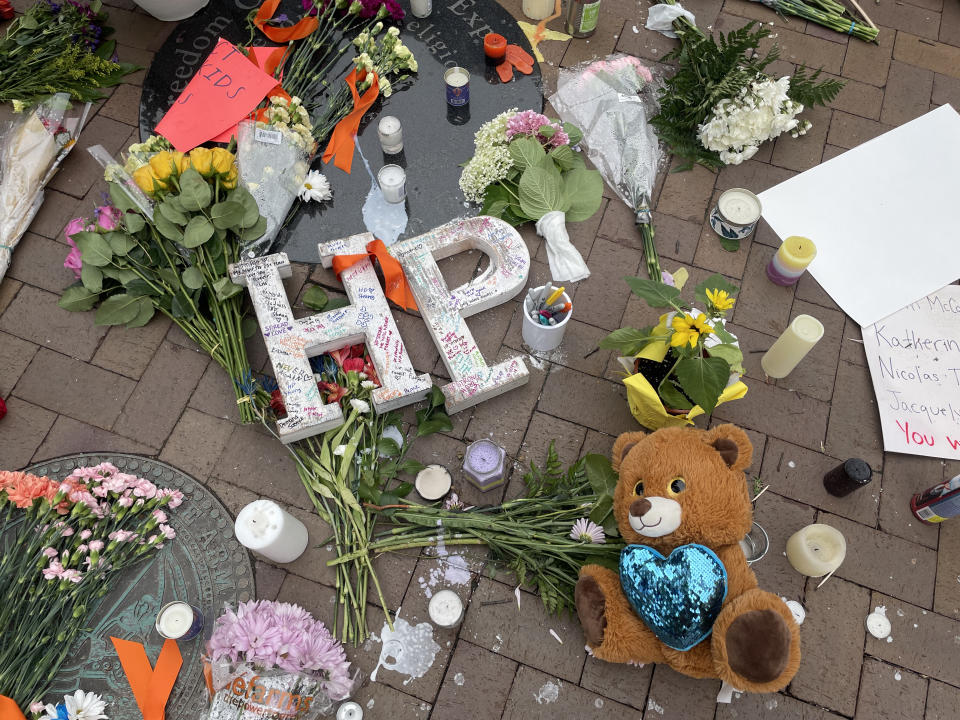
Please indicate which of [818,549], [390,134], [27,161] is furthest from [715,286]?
[27,161]

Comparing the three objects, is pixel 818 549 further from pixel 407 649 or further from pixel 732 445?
pixel 407 649

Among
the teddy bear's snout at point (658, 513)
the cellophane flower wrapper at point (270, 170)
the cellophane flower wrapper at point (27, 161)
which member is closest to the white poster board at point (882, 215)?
the teddy bear's snout at point (658, 513)

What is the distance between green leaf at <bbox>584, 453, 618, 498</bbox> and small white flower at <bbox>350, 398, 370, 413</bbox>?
29.4 inches

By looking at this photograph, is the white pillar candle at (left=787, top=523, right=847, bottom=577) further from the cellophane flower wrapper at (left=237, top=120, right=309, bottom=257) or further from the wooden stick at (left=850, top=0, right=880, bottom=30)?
the wooden stick at (left=850, top=0, right=880, bottom=30)

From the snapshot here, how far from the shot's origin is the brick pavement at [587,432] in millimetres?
1976

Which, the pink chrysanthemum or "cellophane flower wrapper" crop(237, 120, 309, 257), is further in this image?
"cellophane flower wrapper" crop(237, 120, 309, 257)

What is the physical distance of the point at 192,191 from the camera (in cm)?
222

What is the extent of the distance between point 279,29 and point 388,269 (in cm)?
129

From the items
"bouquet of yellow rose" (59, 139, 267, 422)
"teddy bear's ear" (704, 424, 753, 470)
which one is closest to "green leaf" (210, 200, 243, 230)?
"bouquet of yellow rose" (59, 139, 267, 422)

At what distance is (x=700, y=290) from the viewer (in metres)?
1.87

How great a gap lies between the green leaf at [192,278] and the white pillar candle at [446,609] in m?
1.31

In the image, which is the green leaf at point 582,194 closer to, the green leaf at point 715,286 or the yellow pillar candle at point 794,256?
the yellow pillar candle at point 794,256

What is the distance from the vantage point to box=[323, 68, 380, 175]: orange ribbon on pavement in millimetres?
2609

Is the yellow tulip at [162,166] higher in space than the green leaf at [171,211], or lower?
higher
